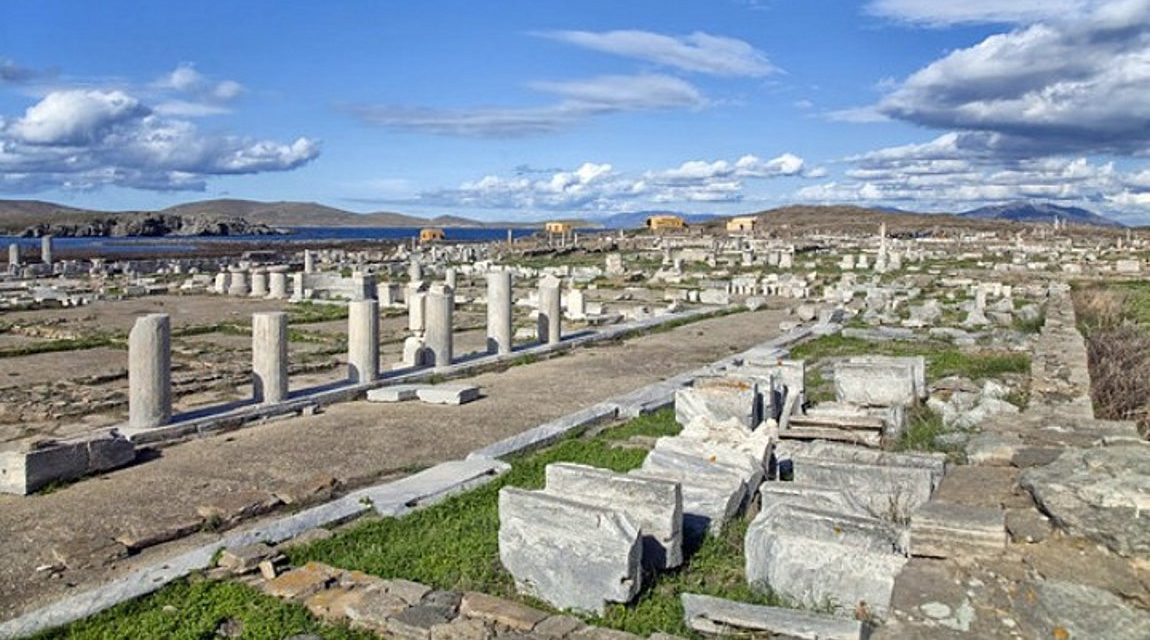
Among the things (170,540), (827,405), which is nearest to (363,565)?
(170,540)

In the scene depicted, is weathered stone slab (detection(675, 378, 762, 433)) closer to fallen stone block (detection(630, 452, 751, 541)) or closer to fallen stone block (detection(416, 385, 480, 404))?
fallen stone block (detection(630, 452, 751, 541))

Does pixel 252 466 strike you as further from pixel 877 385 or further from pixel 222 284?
pixel 222 284

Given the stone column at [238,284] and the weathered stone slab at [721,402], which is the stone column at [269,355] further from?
the stone column at [238,284]

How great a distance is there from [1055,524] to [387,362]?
13.6 meters

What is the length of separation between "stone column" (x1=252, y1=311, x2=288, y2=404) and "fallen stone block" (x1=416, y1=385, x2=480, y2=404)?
81.5 inches

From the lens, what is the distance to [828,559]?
5703 mm

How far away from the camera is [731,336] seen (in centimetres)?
2134

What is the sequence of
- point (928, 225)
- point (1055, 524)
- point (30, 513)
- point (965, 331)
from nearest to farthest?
1. point (1055, 524)
2. point (30, 513)
3. point (965, 331)
4. point (928, 225)

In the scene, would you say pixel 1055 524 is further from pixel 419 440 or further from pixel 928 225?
pixel 928 225

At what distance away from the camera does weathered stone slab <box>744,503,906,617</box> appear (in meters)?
5.57

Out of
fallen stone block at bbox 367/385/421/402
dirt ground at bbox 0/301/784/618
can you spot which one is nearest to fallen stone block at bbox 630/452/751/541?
dirt ground at bbox 0/301/784/618

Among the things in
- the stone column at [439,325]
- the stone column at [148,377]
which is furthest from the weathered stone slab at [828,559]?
the stone column at [439,325]

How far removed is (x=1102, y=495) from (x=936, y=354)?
1175cm

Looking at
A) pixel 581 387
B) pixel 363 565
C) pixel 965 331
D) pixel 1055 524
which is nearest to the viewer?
pixel 1055 524
